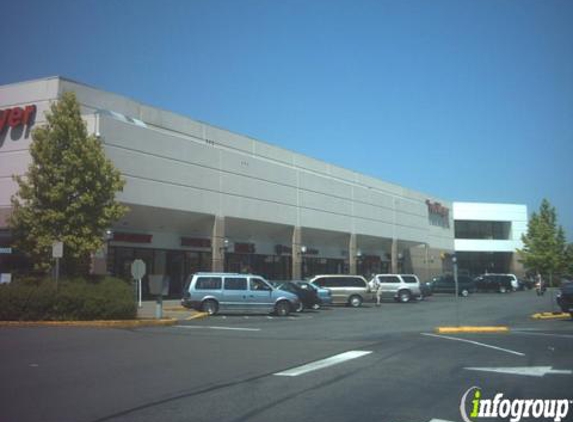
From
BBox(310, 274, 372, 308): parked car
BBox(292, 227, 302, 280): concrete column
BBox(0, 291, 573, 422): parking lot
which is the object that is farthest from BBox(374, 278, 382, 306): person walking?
BBox(0, 291, 573, 422): parking lot

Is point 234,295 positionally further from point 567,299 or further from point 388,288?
point 388,288

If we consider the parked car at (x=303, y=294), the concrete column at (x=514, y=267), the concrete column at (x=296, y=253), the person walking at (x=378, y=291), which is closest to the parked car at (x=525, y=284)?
the concrete column at (x=514, y=267)

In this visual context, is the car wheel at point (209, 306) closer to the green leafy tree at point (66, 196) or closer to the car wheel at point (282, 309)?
the car wheel at point (282, 309)

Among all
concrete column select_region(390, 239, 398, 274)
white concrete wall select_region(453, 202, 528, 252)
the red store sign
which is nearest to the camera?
the red store sign

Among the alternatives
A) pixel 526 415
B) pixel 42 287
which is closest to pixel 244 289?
pixel 42 287

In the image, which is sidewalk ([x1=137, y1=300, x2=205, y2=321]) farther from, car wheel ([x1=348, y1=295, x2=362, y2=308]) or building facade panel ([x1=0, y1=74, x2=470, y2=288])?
car wheel ([x1=348, y1=295, x2=362, y2=308])

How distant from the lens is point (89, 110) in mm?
34469

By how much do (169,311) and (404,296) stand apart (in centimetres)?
1810

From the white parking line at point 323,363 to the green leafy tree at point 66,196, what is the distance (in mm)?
15604

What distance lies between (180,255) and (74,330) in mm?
18872

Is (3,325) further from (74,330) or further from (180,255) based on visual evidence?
(180,255)

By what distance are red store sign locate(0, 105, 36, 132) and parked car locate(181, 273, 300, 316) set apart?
11.7m

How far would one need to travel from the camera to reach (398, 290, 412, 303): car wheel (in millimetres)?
42344

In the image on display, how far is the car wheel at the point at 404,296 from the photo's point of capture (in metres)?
42.3
